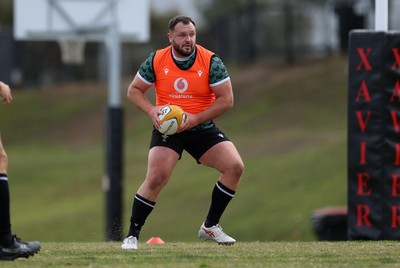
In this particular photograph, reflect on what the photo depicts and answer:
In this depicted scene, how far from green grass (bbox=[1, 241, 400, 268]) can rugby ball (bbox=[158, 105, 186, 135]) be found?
3.79 feet

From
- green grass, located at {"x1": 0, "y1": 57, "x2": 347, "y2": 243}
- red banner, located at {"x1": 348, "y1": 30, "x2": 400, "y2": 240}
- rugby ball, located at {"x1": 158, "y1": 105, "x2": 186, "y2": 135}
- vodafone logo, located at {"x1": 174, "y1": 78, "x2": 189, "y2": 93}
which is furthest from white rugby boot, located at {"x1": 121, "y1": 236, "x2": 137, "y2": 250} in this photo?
green grass, located at {"x1": 0, "y1": 57, "x2": 347, "y2": 243}

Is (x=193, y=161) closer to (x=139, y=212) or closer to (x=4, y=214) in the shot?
(x=139, y=212)

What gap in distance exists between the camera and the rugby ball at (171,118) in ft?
37.2

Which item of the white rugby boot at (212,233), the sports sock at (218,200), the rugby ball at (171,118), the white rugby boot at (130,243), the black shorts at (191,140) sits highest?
the rugby ball at (171,118)

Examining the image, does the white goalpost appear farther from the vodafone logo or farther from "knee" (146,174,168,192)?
"knee" (146,174,168,192)

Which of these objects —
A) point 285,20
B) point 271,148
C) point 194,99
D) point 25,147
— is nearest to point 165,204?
point 271,148

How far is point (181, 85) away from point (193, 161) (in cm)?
2325

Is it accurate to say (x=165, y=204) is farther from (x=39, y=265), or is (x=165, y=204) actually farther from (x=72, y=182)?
(x=39, y=265)

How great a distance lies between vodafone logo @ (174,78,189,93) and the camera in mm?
11625

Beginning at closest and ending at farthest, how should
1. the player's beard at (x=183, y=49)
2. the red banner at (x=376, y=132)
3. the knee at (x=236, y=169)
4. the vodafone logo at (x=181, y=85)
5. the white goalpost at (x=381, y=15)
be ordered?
the player's beard at (x=183, y=49), the vodafone logo at (x=181, y=85), the knee at (x=236, y=169), the red banner at (x=376, y=132), the white goalpost at (x=381, y=15)

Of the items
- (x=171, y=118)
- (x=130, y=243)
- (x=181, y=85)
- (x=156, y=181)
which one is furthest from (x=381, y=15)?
(x=130, y=243)

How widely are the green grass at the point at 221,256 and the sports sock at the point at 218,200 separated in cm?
28

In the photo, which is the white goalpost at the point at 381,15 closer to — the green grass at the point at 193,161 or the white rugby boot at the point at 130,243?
the white rugby boot at the point at 130,243

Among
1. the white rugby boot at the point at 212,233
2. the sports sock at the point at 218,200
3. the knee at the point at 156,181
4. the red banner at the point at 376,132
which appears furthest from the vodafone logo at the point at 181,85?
the red banner at the point at 376,132
